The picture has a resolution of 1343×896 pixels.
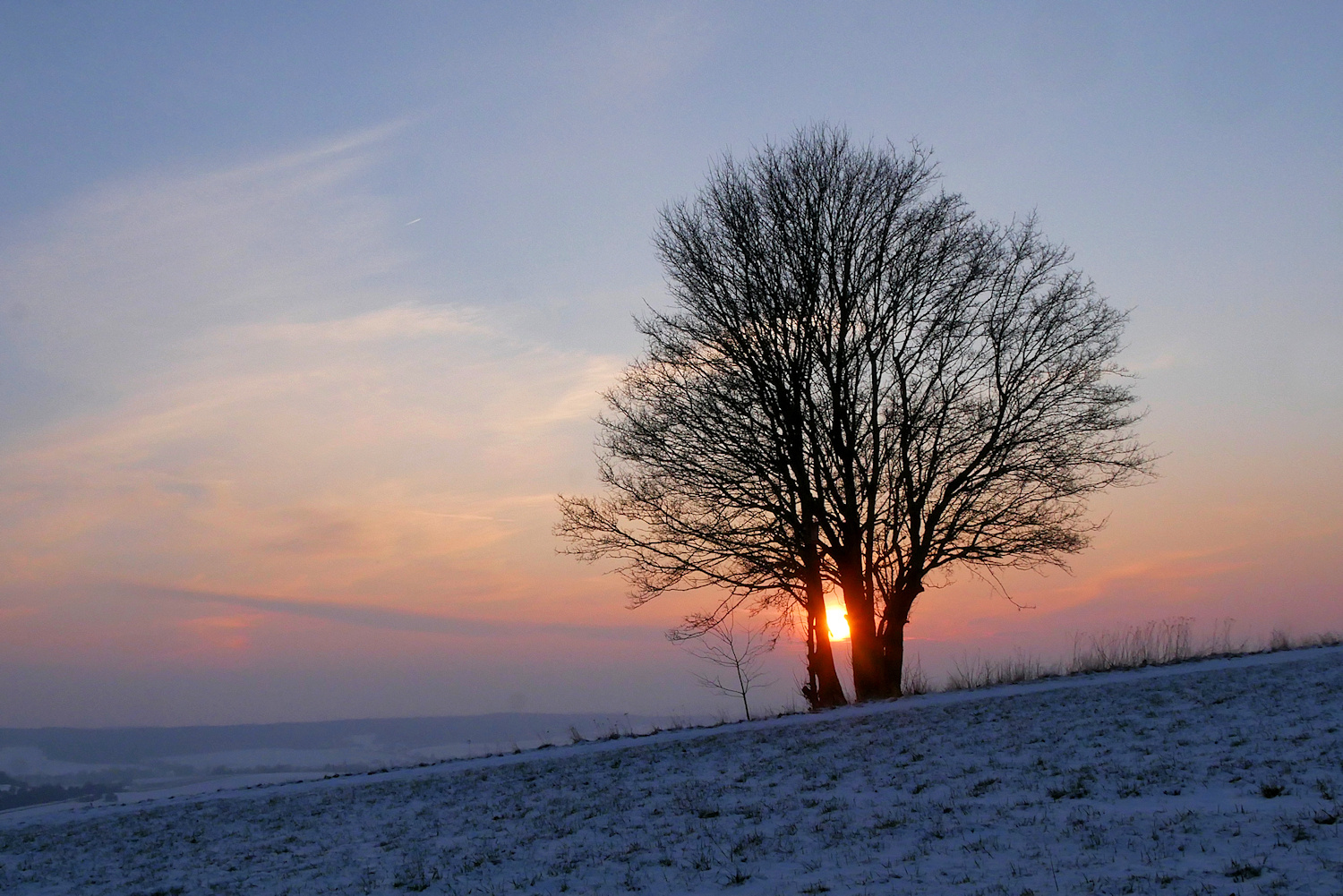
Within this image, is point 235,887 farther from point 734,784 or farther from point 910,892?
point 910,892

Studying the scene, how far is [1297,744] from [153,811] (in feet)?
56.6

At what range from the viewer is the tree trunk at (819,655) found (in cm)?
2131

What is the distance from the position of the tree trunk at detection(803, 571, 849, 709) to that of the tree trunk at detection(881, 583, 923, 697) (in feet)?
3.82

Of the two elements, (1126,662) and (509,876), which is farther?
(1126,662)

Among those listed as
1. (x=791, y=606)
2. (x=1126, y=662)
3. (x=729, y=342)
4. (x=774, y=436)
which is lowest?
(x=1126, y=662)

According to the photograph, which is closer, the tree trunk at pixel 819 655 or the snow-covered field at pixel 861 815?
the snow-covered field at pixel 861 815

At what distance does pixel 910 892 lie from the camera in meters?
7.07

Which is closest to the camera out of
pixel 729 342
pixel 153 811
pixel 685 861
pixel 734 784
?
pixel 685 861

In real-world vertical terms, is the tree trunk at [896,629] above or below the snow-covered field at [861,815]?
above

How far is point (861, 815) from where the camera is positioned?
958 centimetres

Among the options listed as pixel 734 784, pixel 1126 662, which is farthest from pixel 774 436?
pixel 734 784

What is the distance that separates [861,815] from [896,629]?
1198cm

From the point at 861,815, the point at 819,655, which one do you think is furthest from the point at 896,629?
the point at 861,815

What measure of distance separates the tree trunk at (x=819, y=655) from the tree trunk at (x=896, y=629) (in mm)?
Answer: 1164
